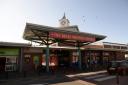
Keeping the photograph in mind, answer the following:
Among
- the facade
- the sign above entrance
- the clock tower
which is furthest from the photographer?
the clock tower

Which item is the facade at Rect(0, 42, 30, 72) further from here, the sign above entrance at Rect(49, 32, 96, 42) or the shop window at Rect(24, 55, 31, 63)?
the sign above entrance at Rect(49, 32, 96, 42)

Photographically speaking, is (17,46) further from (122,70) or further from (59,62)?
(122,70)

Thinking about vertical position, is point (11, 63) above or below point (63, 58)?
below

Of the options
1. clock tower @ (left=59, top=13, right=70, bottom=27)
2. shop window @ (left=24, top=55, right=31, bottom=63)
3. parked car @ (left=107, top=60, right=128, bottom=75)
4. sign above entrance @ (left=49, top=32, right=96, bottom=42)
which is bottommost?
parked car @ (left=107, top=60, right=128, bottom=75)

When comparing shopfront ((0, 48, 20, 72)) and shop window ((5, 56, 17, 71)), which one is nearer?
shopfront ((0, 48, 20, 72))

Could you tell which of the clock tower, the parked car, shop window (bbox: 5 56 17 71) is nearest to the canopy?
shop window (bbox: 5 56 17 71)

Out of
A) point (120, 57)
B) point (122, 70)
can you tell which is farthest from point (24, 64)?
point (120, 57)

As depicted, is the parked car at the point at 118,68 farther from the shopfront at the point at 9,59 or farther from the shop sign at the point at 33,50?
the shopfront at the point at 9,59

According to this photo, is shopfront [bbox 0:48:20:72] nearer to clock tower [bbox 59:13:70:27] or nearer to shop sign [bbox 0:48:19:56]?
shop sign [bbox 0:48:19:56]

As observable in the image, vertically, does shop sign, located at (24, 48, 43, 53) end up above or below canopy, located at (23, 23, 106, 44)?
below

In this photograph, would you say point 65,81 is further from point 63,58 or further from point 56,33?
point 63,58

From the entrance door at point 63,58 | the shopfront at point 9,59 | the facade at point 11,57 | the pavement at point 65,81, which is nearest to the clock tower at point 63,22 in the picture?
the entrance door at point 63,58

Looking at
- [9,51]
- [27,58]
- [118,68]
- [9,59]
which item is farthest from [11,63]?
[118,68]

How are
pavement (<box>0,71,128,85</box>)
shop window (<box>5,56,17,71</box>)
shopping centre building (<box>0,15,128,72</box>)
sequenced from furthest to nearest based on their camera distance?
shop window (<box>5,56,17,71</box>)
shopping centre building (<box>0,15,128,72</box>)
pavement (<box>0,71,128,85</box>)
